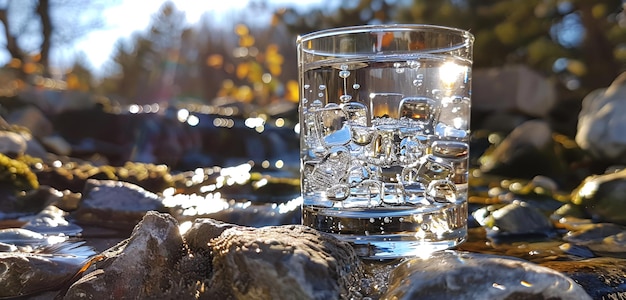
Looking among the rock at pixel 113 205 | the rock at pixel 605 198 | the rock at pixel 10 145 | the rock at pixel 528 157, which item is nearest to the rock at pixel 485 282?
the rock at pixel 113 205

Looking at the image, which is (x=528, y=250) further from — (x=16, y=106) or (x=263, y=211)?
(x=16, y=106)

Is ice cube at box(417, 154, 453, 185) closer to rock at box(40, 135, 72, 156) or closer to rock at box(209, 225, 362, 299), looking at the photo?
rock at box(209, 225, 362, 299)

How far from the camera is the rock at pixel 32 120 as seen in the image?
614cm

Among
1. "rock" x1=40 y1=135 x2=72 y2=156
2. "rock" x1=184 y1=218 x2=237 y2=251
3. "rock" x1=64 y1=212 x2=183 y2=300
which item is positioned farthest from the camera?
"rock" x1=40 y1=135 x2=72 y2=156

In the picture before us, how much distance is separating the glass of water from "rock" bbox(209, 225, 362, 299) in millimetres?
308

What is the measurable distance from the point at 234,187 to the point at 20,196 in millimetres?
1074

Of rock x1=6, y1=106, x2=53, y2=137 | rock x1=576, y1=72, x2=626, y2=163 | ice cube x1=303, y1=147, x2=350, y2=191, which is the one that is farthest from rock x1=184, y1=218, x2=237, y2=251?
rock x1=6, y1=106, x2=53, y2=137

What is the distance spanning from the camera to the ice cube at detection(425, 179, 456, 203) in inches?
60.1

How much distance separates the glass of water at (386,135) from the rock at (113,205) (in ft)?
3.33

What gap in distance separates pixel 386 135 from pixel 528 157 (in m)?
3.41

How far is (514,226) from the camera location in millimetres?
2139

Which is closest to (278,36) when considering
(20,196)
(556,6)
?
(556,6)

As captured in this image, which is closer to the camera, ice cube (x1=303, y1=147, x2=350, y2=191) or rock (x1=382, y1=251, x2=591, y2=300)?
rock (x1=382, y1=251, x2=591, y2=300)

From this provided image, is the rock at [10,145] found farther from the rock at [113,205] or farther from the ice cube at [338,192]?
the ice cube at [338,192]
